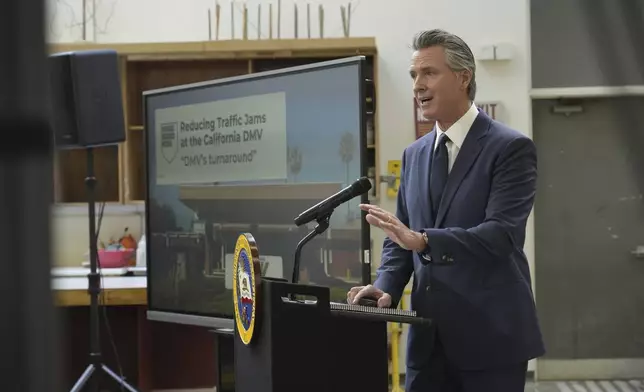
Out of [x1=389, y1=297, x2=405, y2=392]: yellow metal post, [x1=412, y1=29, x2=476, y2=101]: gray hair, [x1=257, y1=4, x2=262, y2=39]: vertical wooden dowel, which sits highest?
[x1=257, y1=4, x2=262, y2=39]: vertical wooden dowel

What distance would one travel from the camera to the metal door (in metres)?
4.99

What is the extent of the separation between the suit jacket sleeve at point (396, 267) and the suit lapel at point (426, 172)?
3.5 inches

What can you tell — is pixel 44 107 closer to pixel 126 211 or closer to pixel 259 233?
pixel 259 233

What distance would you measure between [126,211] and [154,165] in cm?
172

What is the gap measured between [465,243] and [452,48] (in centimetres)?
49

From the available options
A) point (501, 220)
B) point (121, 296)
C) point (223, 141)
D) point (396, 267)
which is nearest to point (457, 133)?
point (501, 220)

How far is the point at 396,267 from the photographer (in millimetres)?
1913

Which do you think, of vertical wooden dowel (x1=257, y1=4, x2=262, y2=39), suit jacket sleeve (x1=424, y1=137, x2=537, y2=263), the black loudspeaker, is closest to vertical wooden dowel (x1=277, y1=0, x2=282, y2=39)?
vertical wooden dowel (x1=257, y1=4, x2=262, y2=39)

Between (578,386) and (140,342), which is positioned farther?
(578,386)

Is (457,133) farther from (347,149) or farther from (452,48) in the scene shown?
(347,149)

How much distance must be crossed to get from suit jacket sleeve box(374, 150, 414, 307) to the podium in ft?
0.78

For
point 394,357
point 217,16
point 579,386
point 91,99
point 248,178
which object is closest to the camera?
point 248,178

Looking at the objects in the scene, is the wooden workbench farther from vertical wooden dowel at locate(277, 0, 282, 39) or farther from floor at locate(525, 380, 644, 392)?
floor at locate(525, 380, 644, 392)

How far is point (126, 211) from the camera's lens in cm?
490
